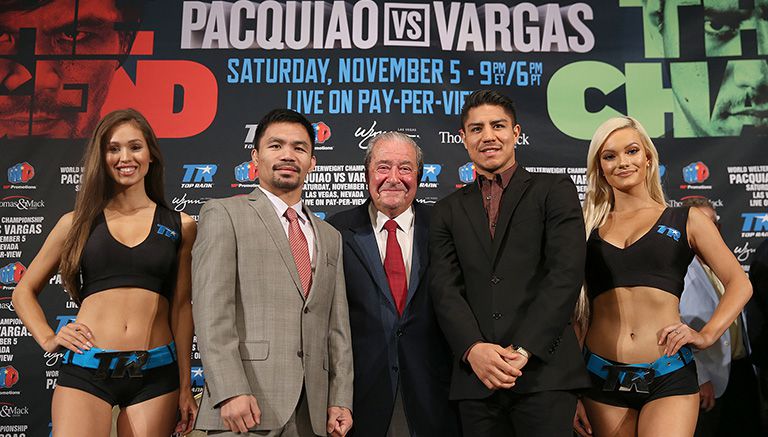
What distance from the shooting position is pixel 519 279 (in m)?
2.60

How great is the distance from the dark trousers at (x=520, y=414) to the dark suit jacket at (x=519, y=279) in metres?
0.04

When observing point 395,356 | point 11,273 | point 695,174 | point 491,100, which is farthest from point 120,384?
point 695,174

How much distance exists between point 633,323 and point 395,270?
41.1 inches

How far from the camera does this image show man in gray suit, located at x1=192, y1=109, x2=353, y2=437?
2488mm

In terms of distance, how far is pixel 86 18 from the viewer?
5020 millimetres

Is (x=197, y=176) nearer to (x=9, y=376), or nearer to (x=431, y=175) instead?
(x=431, y=175)

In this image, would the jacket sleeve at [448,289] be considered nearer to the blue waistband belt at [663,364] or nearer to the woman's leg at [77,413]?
the blue waistband belt at [663,364]

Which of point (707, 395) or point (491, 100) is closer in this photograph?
point (491, 100)

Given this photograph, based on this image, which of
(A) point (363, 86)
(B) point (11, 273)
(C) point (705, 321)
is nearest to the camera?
(C) point (705, 321)

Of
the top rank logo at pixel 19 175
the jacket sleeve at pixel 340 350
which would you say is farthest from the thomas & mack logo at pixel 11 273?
the jacket sleeve at pixel 340 350

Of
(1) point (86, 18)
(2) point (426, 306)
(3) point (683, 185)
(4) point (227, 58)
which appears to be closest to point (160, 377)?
(2) point (426, 306)

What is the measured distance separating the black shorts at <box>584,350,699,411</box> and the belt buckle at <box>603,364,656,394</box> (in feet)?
0.05

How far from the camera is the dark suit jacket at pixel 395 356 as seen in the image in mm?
2938

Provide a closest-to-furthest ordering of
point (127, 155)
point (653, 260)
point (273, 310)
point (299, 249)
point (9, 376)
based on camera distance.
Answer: point (273, 310)
point (299, 249)
point (653, 260)
point (127, 155)
point (9, 376)
